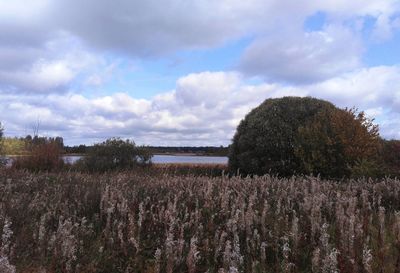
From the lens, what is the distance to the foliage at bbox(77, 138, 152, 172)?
20312 mm

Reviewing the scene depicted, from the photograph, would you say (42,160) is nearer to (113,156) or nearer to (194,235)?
(113,156)

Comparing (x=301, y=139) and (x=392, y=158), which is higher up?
(x=301, y=139)

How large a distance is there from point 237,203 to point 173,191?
6.19 ft

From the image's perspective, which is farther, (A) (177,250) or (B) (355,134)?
(B) (355,134)

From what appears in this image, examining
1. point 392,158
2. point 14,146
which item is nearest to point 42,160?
point 14,146

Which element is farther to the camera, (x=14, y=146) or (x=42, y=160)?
(x=14, y=146)

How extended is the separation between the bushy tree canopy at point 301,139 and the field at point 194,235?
21.0 ft

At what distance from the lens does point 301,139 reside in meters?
16.3

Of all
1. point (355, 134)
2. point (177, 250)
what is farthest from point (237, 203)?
point (355, 134)

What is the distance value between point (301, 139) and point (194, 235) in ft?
34.0

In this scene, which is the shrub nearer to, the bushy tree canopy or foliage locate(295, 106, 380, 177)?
the bushy tree canopy

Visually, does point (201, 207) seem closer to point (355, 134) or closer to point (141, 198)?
point (141, 198)

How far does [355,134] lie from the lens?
15.9m

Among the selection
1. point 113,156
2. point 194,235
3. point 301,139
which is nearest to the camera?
point 194,235
